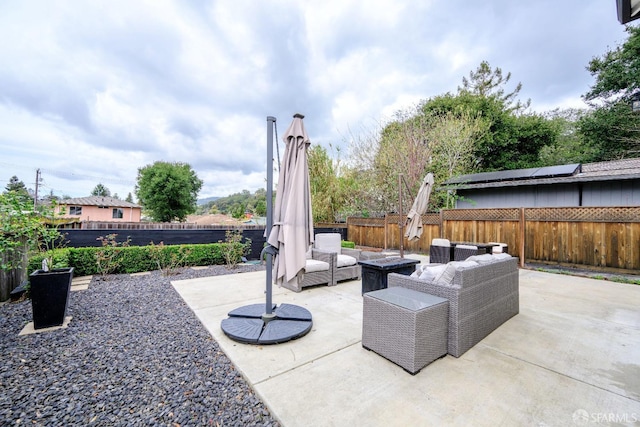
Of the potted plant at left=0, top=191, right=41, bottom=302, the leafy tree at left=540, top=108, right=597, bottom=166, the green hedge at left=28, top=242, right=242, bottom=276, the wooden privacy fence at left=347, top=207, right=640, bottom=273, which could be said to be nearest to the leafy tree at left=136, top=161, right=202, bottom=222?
the green hedge at left=28, top=242, right=242, bottom=276

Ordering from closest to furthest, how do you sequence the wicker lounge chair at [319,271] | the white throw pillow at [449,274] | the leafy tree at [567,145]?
the white throw pillow at [449,274] < the wicker lounge chair at [319,271] < the leafy tree at [567,145]

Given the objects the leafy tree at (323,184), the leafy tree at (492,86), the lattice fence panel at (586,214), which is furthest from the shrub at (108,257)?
the leafy tree at (492,86)

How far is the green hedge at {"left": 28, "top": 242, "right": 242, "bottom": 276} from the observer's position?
5.24 meters

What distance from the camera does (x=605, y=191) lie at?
817 cm

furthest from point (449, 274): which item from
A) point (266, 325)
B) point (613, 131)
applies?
point (613, 131)

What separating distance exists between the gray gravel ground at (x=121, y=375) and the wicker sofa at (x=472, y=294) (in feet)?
5.63

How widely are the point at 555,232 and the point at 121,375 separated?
912 centimetres

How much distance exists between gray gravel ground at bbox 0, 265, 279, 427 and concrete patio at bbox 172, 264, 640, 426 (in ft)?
0.63

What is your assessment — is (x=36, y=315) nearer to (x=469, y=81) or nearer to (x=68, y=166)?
(x=469, y=81)

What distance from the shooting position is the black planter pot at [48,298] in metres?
2.86

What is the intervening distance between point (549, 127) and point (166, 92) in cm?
2000

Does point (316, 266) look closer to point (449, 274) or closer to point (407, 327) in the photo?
point (449, 274)

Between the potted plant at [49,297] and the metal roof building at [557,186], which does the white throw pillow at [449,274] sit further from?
the metal roof building at [557,186]

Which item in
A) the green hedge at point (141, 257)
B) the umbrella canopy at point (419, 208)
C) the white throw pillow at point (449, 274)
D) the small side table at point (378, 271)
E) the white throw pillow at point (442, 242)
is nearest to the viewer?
the white throw pillow at point (449, 274)
